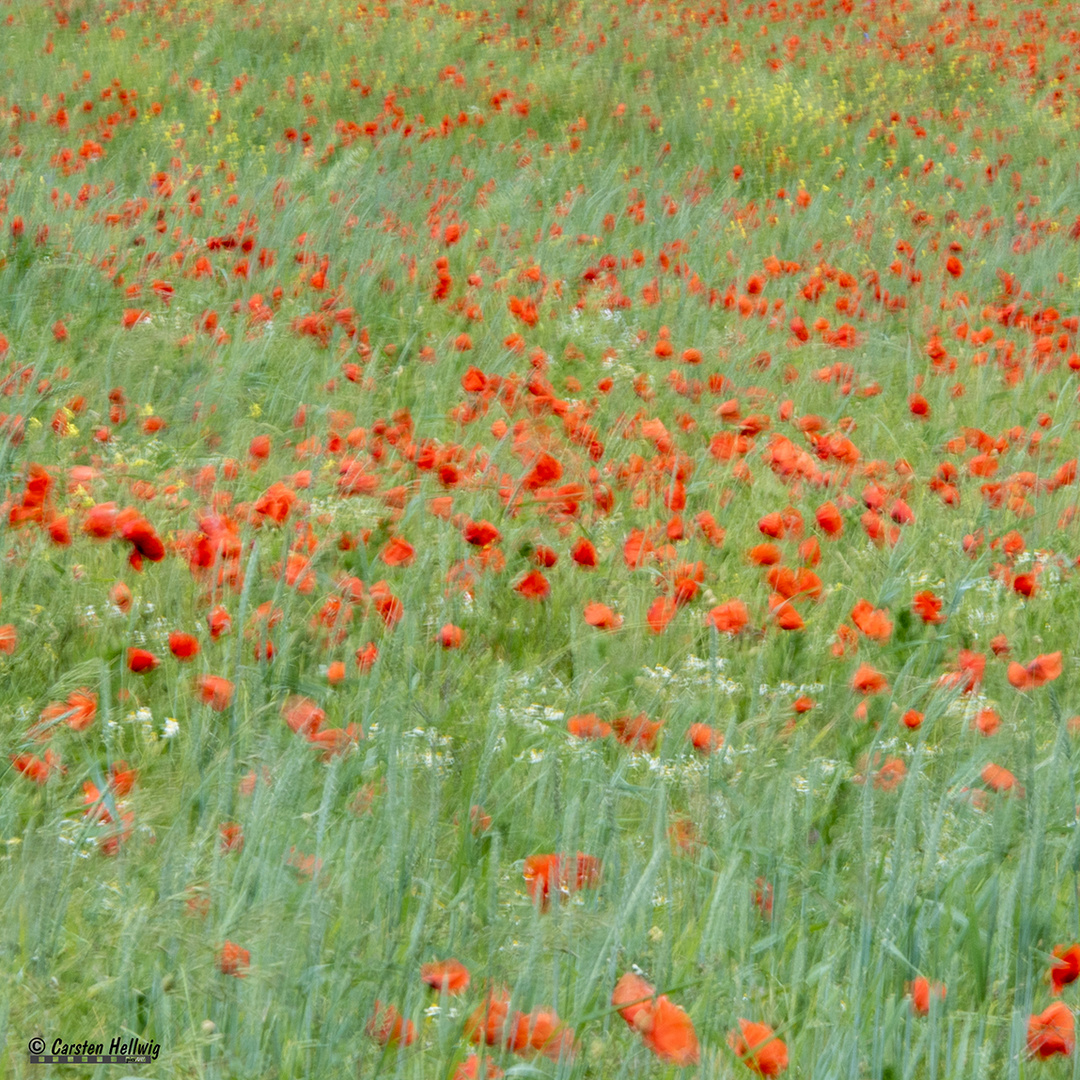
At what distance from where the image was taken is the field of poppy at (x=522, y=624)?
1.33m

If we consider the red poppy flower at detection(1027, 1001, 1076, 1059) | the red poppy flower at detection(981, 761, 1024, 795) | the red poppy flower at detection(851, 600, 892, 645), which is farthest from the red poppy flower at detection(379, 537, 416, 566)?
the red poppy flower at detection(1027, 1001, 1076, 1059)

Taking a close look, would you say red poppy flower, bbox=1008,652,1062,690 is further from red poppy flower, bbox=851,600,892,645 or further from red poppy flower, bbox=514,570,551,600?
red poppy flower, bbox=514,570,551,600

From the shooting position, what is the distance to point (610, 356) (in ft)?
13.6

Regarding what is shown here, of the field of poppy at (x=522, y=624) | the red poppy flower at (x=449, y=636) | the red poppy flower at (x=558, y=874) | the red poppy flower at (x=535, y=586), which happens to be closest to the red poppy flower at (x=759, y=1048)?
the field of poppy at (x=522, y=624)

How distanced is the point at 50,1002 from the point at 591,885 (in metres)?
0.59

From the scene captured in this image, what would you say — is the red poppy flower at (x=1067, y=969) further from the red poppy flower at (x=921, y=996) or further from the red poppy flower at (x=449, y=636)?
the red poppy flower at (x=449, y=636)

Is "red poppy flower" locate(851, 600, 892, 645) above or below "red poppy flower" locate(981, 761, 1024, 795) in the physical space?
below

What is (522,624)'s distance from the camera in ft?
8.23

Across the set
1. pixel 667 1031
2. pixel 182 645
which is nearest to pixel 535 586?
pixel 182 645

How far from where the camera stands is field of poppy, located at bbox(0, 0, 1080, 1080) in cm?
133

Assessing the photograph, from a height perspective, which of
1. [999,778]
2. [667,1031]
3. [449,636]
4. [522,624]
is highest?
[667,1031]

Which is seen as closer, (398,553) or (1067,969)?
(1067,969)

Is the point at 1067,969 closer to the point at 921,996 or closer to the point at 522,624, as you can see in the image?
the point at 921,996

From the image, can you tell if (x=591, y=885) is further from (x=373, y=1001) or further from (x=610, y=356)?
(x=610, y=356)
